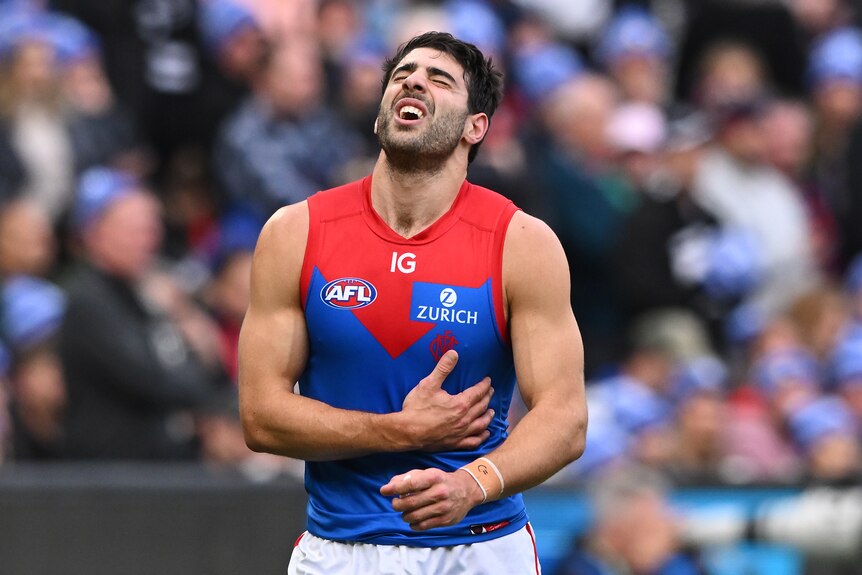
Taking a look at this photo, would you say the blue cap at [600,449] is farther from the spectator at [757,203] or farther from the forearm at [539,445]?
the forearm at [539,445]

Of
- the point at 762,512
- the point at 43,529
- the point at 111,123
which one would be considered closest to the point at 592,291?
the point at 762,512

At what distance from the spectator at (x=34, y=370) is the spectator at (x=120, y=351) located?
23cm

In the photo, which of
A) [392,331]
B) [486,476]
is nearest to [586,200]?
[392,331]

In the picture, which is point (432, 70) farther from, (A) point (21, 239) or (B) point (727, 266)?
(B) point (727, 266)

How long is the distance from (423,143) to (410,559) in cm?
136

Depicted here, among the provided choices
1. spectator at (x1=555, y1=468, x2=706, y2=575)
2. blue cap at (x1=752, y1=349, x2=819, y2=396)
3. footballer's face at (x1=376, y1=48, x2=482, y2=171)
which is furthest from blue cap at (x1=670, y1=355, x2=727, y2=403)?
footballer's face at (x1=376, y1=48, x2=482, y2=171)

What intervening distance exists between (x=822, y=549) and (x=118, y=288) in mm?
4194

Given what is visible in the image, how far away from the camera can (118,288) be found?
8.89 meters

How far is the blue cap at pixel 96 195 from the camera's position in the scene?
895 centimetres

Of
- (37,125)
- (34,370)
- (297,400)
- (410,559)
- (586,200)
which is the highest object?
(586,200)

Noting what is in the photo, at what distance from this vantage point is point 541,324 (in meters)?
5.54

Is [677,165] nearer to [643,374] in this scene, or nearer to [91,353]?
[643,374]

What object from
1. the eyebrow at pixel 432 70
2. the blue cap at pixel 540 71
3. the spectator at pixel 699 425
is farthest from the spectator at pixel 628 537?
the blue cap at pixel 540 71

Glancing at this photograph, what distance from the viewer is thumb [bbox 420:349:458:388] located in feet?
17.8
